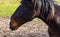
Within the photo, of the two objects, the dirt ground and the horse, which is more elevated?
the horse

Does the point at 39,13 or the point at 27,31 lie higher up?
the point at 39,13

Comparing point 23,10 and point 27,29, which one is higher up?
point 23,10

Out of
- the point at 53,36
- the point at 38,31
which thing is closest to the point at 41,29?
the point at 38,31

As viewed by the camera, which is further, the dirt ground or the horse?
the dirt ground

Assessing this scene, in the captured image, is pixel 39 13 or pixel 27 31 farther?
pixel 27 31

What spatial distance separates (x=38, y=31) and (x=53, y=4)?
124 inches

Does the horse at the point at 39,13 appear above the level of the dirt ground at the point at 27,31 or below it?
above

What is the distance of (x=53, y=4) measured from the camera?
416 cm

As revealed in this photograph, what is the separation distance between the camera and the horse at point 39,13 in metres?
3.96

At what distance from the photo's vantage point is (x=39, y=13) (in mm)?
4016

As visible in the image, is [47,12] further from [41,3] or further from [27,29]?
[27,29]

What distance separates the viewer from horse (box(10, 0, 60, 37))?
396 centimetres

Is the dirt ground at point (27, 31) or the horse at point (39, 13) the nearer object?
the horse at point (39, 13)

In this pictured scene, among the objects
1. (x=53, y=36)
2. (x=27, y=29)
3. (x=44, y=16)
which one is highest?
(x=44, y=16)
